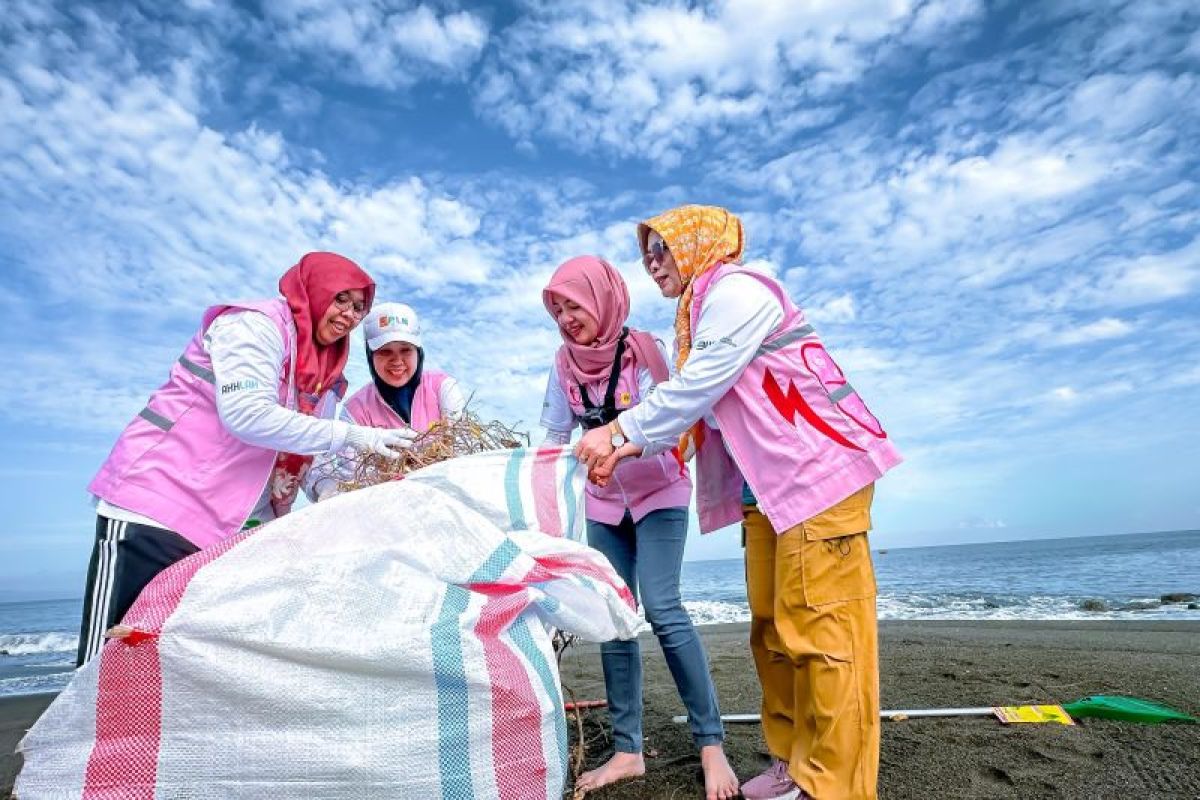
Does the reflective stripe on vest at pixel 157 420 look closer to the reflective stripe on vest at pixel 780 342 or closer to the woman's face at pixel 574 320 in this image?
the woman's face at pixel 574 320

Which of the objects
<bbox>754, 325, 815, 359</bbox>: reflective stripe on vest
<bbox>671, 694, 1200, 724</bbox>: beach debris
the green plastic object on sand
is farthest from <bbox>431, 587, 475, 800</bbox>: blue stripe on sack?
the green plastic object on sand

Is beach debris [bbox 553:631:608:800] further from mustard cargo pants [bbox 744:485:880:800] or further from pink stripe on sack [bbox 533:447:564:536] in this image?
mustard cargo pants [bbox 744:485:880:800]

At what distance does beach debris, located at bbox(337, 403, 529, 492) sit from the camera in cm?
204

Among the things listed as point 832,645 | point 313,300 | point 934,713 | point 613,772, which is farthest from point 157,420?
point 934,713

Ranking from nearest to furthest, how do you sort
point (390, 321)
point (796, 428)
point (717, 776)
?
1. point (796, 428)
2. point (717, 776)
3. point (390, 321)

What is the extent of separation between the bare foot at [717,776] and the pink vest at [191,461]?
1601 mm

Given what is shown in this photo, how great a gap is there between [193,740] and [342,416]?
4.81ft

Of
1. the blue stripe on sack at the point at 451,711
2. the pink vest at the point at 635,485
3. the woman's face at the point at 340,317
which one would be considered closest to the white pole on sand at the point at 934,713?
the pink vest at the point at 635,485

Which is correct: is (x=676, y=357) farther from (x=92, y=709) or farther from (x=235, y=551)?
(x=92, y=709)

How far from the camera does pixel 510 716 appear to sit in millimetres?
1438

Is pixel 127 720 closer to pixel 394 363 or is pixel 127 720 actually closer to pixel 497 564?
pixel 497 564

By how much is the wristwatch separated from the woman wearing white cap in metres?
0.68

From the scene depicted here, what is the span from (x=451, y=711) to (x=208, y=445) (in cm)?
118

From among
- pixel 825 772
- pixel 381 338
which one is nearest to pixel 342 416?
pixel 381 338
